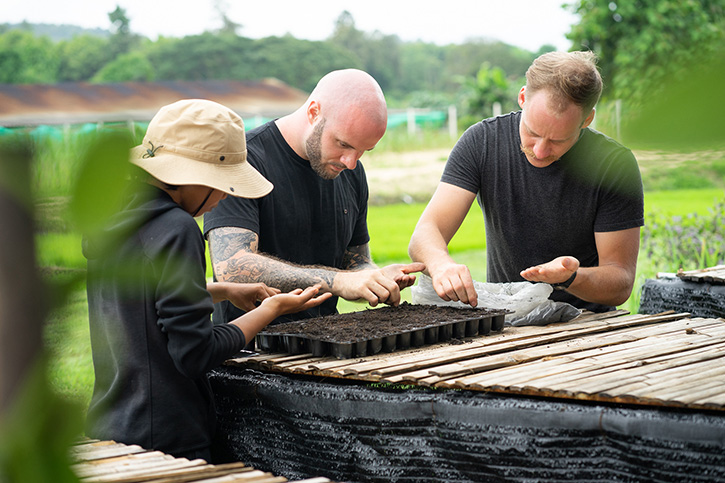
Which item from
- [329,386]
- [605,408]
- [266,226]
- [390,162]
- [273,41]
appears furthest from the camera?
[273,41]

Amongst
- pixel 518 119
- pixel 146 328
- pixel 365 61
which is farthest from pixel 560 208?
pixel 365 61

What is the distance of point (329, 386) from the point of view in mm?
2070

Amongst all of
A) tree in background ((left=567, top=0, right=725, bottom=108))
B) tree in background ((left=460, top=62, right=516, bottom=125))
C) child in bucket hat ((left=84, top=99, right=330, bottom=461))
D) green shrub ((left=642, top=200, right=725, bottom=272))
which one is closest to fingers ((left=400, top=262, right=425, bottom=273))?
child in bucket hat ((left=84, top=99, right=330, bottom=461))

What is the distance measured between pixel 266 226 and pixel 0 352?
2.70m

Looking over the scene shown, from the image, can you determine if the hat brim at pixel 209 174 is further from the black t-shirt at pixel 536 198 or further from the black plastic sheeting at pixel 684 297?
the black plastic sheeting at pixel 684 297

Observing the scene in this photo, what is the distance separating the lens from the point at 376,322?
2506 mm

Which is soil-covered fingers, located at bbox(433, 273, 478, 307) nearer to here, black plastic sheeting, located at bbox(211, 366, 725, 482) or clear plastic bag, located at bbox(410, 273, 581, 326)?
clear plastic bag, located at bbox(410, 273, 581, 326)

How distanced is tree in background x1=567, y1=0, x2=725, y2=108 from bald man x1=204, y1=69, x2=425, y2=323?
229 cm

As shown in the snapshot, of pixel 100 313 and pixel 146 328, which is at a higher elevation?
pixel 100 313

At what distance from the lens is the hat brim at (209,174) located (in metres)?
1.93

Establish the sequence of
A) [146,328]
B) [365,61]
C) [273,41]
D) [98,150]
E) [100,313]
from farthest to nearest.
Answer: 1. [365,61]
2. [273,41]
3. [146,328]
4. [100,313]
5. [98,150]

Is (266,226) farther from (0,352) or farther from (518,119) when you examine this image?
(0,352)

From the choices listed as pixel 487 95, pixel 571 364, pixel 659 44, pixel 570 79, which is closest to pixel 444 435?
pixel 571 364

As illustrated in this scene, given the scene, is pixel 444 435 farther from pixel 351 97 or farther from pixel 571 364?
pixel 351 97
